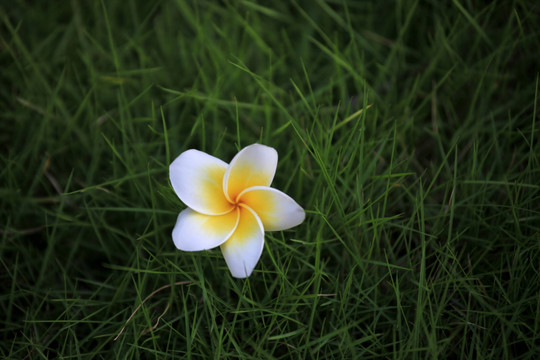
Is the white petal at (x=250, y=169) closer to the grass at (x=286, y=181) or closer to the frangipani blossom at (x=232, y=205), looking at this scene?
the frangipani blossom at (x=232, y=205)

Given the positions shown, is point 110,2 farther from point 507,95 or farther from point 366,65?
point 507,95

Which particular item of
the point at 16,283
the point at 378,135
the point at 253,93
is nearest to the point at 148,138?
the point at 253,93

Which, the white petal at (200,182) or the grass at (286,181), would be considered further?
the grass at (286,181)

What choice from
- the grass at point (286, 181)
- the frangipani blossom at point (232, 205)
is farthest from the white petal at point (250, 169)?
the grass at point (286, 181)

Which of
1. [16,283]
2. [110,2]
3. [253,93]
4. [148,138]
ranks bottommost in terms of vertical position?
[16,283]

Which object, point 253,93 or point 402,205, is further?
point 253,93

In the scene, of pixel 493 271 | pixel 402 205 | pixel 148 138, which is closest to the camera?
pixel 493 271

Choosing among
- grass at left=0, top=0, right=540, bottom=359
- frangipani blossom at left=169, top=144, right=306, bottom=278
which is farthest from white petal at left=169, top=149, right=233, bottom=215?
grass at left=0, top=0, right=540, bottom=359
